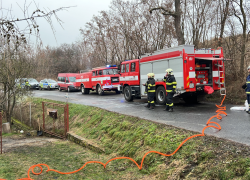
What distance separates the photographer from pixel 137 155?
5211 millimetres

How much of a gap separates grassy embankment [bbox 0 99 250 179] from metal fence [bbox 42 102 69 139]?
52.4 inches

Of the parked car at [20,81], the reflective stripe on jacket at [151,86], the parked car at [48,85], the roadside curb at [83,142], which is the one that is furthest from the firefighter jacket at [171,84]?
the parked car at [48,85]

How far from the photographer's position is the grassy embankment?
3.64m

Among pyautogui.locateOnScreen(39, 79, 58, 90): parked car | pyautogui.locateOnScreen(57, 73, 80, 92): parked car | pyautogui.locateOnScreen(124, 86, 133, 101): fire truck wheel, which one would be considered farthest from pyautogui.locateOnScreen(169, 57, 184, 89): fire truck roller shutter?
pyautogui.locateOnScreen(39, 79, 58, 90): parked car

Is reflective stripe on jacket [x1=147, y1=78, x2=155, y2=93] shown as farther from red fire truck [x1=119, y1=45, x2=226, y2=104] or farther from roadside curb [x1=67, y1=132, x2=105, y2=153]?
roadside curb [x1=67, y1=132, x2=105, y2=153]

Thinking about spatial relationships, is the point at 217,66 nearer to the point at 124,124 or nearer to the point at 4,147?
the point at 124,124

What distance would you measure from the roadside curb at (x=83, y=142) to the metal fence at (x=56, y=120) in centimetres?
62

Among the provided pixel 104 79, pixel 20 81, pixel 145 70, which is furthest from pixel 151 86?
pixel 104 79

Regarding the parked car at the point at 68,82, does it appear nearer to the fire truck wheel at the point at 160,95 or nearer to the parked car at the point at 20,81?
the parked car at the point at 20,81

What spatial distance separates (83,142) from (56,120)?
369 cm

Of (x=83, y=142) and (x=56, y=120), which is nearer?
(x=83, y=142)

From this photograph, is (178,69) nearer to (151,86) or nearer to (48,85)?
(151,86)

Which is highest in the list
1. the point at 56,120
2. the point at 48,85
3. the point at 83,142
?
the point at 48,85

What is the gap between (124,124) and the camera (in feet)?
23.6
